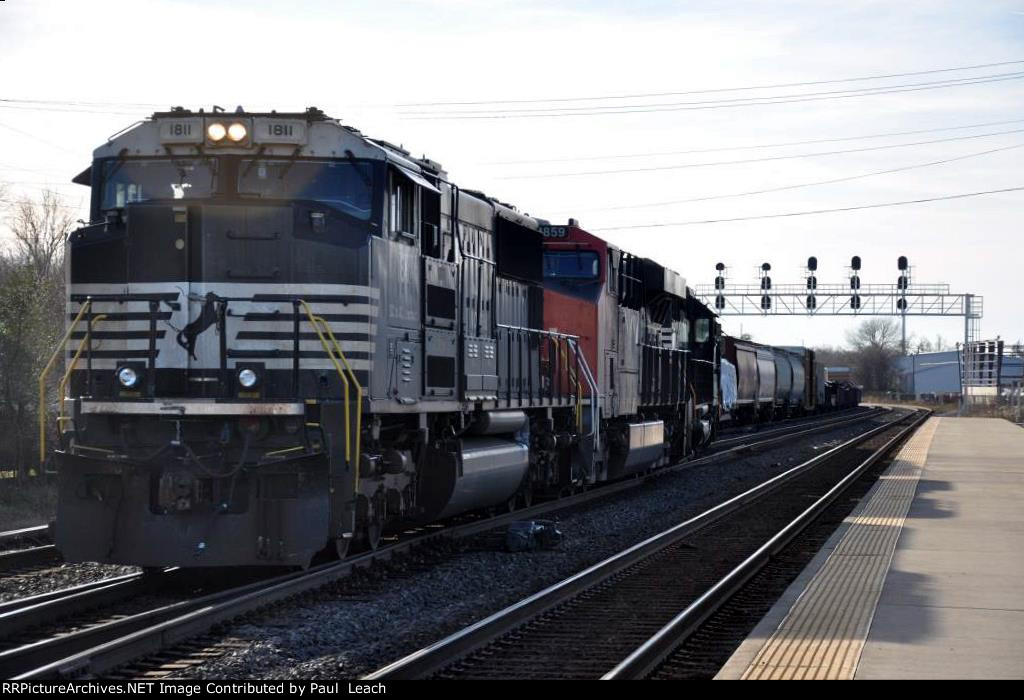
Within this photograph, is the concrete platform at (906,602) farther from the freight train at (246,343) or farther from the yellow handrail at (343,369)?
the freight train at (246,343)

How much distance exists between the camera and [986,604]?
Result: 10086mm

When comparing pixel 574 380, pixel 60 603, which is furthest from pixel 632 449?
pixel 60 603

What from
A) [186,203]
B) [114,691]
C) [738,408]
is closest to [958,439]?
[738,408]

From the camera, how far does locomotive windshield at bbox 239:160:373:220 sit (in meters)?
10.9

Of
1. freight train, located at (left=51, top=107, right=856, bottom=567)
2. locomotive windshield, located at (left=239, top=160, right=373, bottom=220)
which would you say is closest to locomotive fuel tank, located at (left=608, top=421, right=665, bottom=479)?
freight train, located at (left=51, top=107, right=856, bottom=567)

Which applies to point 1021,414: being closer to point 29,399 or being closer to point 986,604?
point 29,399

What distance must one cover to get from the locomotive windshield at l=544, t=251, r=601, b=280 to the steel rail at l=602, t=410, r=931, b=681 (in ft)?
16.2

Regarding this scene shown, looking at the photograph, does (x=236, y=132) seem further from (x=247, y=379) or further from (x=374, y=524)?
(x=374, y=524)

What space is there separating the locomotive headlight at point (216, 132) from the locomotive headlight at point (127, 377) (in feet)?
6.70

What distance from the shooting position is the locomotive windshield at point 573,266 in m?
19.9

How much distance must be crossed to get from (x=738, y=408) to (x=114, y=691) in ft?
139

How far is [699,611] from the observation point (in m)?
9.82

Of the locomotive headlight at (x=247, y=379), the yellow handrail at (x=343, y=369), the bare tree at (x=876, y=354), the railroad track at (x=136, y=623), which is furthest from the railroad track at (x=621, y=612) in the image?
the bare tree at (x=876, y=354)

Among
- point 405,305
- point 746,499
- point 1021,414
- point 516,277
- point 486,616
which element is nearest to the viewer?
→ point 486,616
